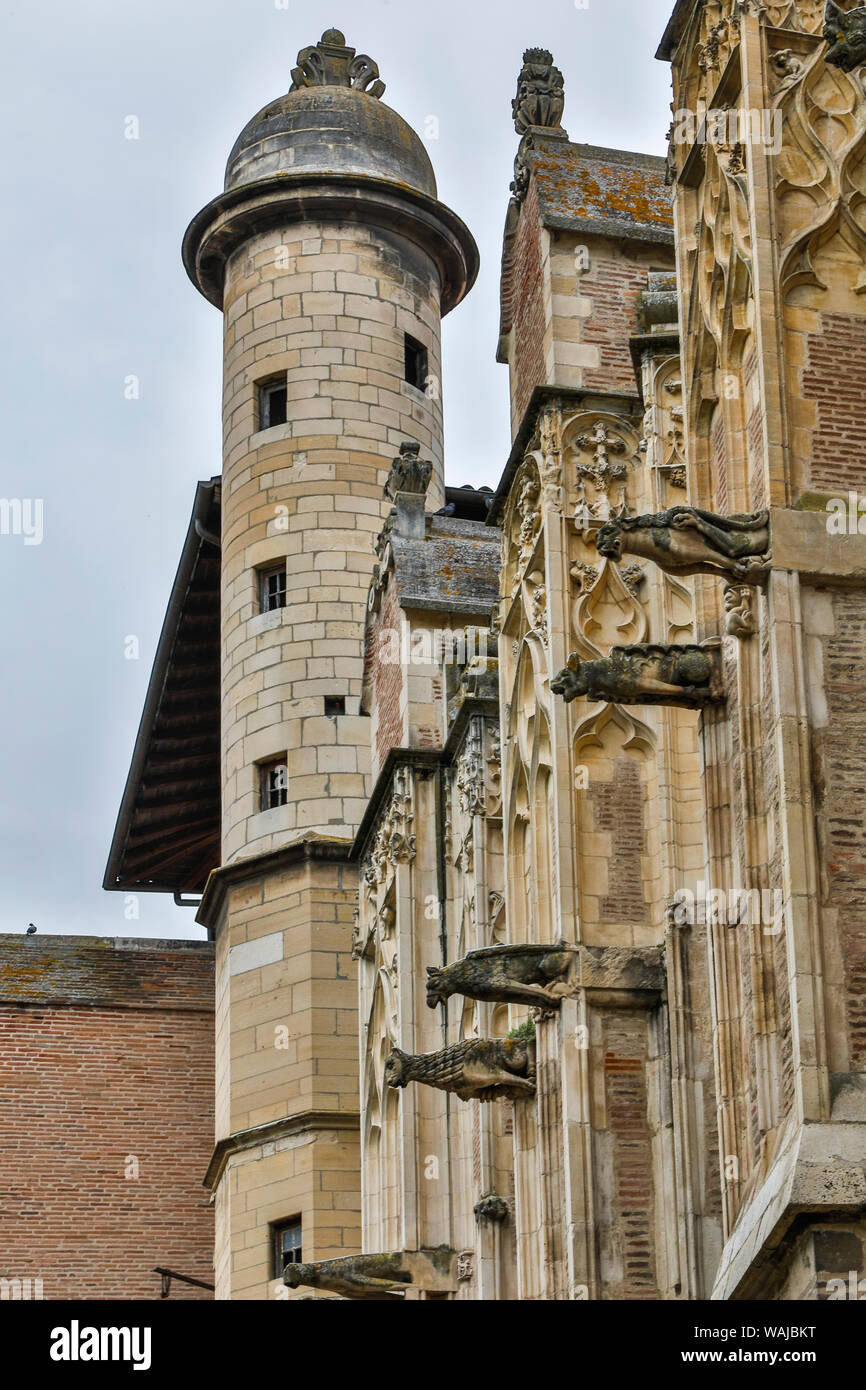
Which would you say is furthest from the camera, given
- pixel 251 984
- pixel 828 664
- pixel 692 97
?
pixel 251 984

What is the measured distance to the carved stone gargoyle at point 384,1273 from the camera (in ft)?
75.6

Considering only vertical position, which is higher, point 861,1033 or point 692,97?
point 692,97

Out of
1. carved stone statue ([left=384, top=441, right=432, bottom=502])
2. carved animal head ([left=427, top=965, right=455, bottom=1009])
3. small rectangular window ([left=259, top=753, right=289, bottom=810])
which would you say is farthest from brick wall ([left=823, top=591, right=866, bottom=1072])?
small rectangular window ([left=259, top=753, right=289, bottom=810])

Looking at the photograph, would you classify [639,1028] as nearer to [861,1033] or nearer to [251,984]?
[861,1033]

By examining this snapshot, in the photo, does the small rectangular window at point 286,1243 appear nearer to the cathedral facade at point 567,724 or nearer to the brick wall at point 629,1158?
the cathedral facade at point 567,724

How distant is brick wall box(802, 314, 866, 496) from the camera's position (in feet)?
46.4

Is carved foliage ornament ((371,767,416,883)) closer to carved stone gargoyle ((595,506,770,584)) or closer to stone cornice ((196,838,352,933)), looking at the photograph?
stone cornice ((196,838,352,933))

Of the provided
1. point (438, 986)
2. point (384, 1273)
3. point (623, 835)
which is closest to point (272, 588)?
point (384, 1273)

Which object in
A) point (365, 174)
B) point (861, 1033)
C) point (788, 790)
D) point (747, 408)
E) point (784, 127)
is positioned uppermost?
point (365, 174)

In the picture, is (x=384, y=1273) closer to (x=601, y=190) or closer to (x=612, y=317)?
(x=612, y=317)

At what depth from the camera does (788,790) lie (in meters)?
13.2
